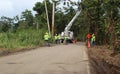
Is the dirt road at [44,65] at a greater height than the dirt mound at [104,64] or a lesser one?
greater

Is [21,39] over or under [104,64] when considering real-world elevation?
over

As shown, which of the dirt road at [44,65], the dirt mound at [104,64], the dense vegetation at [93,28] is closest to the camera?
the dirt road at [44,65]

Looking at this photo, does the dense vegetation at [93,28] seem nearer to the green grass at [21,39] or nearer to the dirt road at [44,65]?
the green grass at [21,39]

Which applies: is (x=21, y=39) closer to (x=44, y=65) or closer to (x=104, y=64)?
(x=104, y=64)

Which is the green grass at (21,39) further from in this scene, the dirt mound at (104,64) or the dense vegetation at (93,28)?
the dirt mound at (104,64)

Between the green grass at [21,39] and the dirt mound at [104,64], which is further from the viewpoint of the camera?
the green grass at [21,39]

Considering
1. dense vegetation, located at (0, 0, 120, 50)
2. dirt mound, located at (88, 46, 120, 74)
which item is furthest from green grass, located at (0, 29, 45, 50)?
dirt mound, located at (88, 46, 120, 74)

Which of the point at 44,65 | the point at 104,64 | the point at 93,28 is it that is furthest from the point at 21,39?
the point at 44,65

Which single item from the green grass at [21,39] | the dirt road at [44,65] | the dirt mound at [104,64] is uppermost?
the green grass at [21,39]

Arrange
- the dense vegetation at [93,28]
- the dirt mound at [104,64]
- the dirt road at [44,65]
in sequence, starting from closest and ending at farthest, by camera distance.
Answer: the dirt road at [44,65], the dirt mound at [104,64], the dense vegetation at [93,28]

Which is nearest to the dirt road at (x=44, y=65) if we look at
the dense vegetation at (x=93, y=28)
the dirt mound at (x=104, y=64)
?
the dirt mound at (x=104, y=64)

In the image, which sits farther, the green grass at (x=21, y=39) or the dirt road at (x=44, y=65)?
the green grass at (x=21, y=39)

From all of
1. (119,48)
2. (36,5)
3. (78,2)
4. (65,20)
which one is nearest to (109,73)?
(119,48)

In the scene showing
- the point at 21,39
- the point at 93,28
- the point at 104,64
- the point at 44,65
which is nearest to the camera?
the point at 44,65
